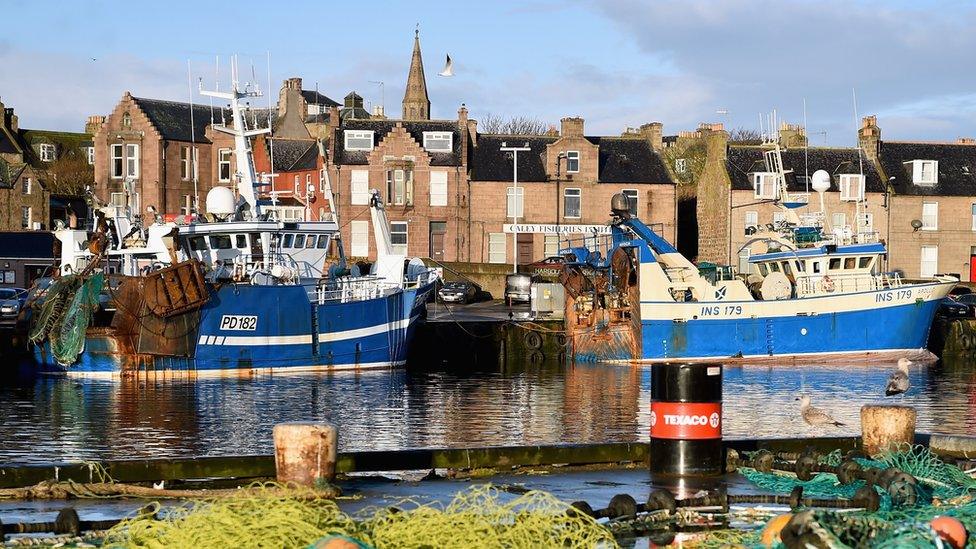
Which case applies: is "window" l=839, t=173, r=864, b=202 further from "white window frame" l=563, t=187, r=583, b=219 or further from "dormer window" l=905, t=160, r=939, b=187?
"white window frame" l=563, t=187, r=583, b=219

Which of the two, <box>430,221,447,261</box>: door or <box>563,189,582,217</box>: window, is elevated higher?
<box>563,189,582,217</box>: window

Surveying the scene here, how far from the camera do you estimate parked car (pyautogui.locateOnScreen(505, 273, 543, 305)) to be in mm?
58781

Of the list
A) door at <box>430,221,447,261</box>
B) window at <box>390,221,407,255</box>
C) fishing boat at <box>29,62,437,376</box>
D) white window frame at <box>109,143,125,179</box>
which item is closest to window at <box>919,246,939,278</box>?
door at <box>430,221,447,261</box>

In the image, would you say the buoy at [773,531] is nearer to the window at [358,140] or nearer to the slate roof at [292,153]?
the window at [358,140]

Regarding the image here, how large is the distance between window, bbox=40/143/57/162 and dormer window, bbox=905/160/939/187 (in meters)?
53.9

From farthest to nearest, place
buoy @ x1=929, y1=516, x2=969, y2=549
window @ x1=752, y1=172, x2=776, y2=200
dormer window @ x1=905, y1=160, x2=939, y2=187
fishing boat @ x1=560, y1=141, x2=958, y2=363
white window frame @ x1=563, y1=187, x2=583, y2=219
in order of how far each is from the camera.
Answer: dormer window @ x1=905, y1=160, x2=939, y2=187, white window frame @ x1=563, y1=187, x2=583, y2=219, window @ x1=752, y1=172, x2=776, y2=200, fishing boat @ x1=560, y1=141, x2=958, y2=363, buoy @ x1=929, y1=516, x2=969, y2=549

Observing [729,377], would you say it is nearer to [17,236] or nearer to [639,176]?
[639,176]

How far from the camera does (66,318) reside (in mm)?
37750

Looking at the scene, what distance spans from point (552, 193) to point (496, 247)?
3762 millimetres

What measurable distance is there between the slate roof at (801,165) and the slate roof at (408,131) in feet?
44.2

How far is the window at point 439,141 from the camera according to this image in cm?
6775

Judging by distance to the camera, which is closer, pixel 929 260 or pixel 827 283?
pixel 827 283

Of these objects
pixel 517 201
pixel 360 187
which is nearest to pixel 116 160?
pixel 360 187

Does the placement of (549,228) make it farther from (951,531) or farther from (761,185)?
(951,531)
